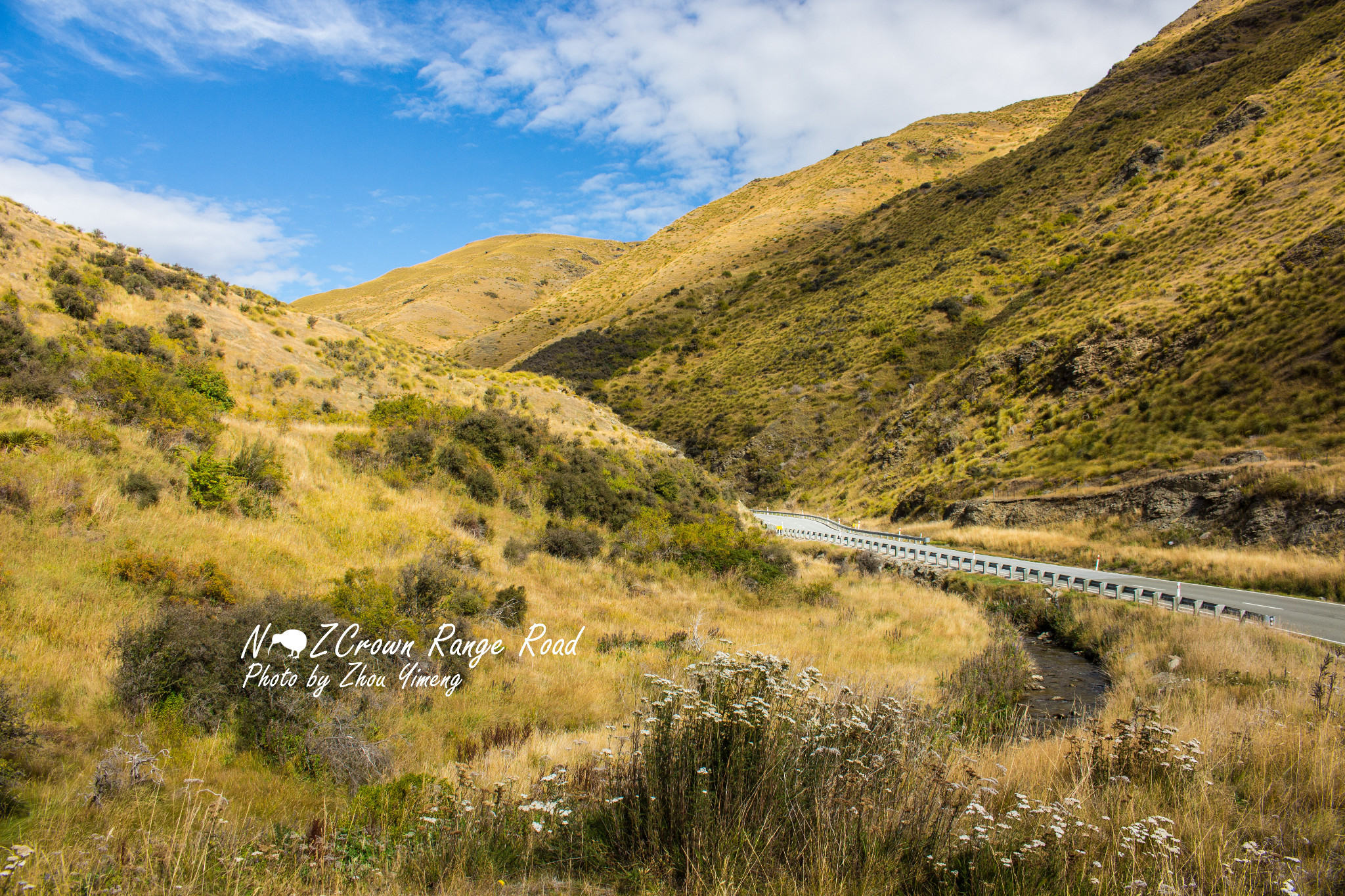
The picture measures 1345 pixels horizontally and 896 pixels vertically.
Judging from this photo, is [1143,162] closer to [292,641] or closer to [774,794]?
[774,794]

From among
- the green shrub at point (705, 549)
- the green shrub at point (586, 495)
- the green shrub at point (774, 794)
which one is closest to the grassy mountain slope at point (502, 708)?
the green shrub at point (774, 794)

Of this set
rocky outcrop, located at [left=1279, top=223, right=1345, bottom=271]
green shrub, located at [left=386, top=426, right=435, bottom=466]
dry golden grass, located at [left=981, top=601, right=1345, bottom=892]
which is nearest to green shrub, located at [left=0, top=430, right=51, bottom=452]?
green shrub, located at [left=386, top=426, right=435, bottom=466]

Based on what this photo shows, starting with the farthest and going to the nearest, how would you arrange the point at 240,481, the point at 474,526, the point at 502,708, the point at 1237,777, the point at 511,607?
1. the point at 474,526
2. the point at 240,481
3. the point at 511,607
4. the point at 502,708
5. the point at 1237,777

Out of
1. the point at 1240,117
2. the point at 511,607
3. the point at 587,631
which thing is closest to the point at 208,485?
the point at 511,607

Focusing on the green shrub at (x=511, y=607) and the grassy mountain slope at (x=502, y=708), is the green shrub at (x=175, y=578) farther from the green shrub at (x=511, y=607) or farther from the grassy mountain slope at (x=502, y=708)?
the green shrub at (x=511, y=607)

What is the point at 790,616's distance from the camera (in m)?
13.7

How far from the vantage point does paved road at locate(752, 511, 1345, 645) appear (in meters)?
11.8

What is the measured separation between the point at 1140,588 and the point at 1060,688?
5.51 m

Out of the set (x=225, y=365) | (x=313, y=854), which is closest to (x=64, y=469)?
(x=313, y=854)

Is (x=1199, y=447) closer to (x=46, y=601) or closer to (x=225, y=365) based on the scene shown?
(x=46, y=601)

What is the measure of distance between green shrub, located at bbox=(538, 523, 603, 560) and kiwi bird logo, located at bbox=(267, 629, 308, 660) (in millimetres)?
7886

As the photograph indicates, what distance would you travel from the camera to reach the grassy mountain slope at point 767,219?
81.4 metres

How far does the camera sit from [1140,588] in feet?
46.8

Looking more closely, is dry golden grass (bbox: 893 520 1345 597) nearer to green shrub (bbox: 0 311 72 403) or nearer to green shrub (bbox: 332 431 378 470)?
green shrub (bbox: 332 431 378 470)
